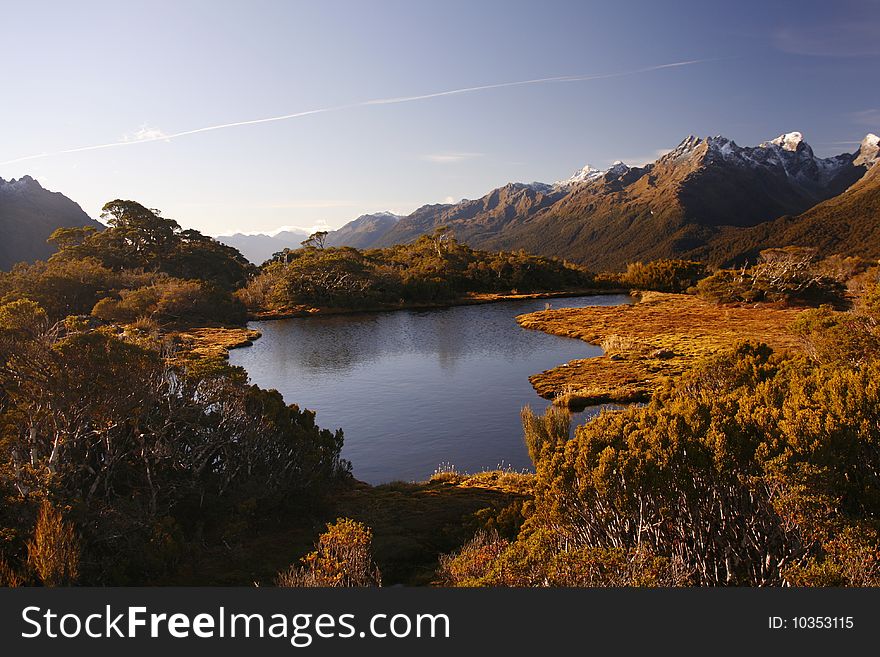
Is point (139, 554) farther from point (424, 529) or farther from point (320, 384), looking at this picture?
point (320, 384)

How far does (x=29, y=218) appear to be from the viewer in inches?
6373

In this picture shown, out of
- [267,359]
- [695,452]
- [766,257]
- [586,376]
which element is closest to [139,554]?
[695,452]

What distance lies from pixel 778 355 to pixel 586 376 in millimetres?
16536

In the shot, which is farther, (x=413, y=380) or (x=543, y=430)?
(x=413, y=380)

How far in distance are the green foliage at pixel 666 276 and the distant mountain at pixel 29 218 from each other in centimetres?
13967

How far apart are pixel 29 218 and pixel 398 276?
132124 millimetres

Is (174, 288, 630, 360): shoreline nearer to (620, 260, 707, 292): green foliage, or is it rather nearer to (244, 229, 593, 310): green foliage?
(244, 229, 593, 310): green foliage

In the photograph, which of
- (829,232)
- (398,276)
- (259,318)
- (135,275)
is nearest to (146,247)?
(135,275)

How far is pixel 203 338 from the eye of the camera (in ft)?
202

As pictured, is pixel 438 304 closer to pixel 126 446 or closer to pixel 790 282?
pixel 790 282

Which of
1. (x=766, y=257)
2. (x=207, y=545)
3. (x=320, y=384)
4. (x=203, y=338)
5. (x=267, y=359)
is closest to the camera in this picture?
(x=207, y=545)

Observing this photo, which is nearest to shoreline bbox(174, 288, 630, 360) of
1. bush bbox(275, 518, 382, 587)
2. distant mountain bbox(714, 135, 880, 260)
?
bush bbox(275, 518, 382, 587)

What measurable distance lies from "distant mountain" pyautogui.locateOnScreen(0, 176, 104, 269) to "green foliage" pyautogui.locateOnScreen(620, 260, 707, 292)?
13967 cm

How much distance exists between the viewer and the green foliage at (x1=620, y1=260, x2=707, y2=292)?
10962 centimetres
